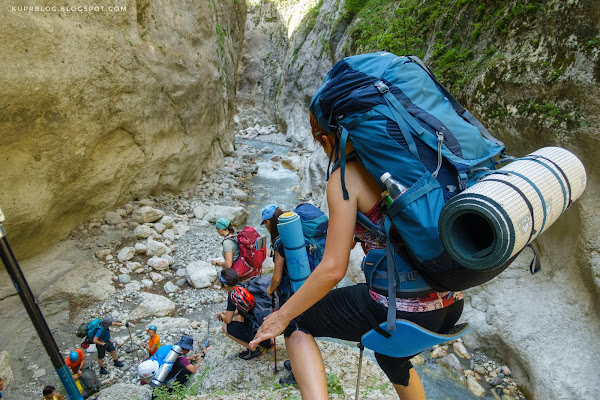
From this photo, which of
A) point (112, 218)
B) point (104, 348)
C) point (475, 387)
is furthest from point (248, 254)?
point (112, 218)

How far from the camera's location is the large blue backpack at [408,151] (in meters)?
1.48

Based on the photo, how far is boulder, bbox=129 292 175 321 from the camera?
6615 mm

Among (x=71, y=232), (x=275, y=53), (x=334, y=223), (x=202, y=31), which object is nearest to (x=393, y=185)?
(x=334, y=223)

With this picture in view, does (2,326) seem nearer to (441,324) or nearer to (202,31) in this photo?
(441,324)

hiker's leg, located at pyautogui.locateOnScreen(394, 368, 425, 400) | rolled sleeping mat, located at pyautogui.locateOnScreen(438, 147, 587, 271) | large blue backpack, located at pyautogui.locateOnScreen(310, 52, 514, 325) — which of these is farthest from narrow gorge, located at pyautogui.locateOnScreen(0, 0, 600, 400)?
rolled sleeping mat, located at pyautogui.locateOnScreen(438, 147, 587, 271)

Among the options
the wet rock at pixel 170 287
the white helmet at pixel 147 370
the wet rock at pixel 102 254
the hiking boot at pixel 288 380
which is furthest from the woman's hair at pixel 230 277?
the wet rock at pixel 102 254

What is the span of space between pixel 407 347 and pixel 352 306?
0.31m

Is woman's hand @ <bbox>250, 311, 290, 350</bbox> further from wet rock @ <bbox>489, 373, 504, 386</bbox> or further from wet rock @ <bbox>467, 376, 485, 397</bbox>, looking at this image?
wet rock @ <bbox>489, 373, 504, 386</bbox>

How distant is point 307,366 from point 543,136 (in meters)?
4.68

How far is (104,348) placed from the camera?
536cm

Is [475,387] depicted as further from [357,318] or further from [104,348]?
[104,348]

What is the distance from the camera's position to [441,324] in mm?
1775

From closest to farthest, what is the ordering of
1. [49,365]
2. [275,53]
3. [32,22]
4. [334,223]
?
[334,223] < [49,365] < [32,22] < [275,53]

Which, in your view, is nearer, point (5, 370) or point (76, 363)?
point (5, 370)
